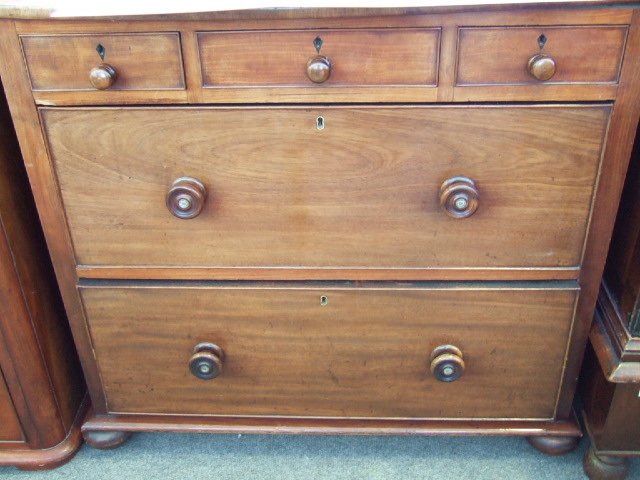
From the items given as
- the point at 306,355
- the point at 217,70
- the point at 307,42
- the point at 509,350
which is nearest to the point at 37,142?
the point at 217,70

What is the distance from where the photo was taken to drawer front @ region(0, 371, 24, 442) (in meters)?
0.89

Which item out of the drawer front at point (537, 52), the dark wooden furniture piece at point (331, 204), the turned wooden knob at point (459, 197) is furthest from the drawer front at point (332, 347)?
the drawer front at point (537, 52)

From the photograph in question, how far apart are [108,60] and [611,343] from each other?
0.75m

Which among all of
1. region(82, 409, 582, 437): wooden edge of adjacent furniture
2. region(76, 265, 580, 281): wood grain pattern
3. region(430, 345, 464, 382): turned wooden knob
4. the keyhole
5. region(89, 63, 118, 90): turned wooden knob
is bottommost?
region(82, 409, 582, 437): wooden edge of adjacent furniture

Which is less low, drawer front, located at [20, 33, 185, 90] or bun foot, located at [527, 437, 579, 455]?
drawer front, located at [20, 33, 185, 90]

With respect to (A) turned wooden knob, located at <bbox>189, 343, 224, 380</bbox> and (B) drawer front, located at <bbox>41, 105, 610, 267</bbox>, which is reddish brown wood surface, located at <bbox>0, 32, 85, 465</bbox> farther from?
(A) turned wooden knob, located at <bbox>189, 343, 224, 380</bbox>

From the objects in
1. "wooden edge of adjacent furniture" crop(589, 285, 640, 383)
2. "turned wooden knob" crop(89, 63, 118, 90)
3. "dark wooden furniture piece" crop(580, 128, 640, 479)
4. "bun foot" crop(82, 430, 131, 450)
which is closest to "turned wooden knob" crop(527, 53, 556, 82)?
"dark wooden furniture piece" crop(580, 128, 640, 479)

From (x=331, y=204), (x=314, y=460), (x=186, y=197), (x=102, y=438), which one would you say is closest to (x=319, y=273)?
(x=331, y=204)

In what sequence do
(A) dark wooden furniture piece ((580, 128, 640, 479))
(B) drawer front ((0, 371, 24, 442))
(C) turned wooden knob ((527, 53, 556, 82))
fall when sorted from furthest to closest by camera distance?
(B) drawer front ((0, 371, 24, 442)), (A) dark wooden furniture piece ((580, 128, 640, 479)), (C) turned wooden knob ((527, 53, 556, 82))

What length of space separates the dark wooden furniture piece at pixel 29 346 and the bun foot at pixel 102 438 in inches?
1.2

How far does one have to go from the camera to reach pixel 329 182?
0.74m

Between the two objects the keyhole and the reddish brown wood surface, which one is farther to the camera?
the reddish brown wood surface

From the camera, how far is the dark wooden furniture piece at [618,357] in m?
0.78

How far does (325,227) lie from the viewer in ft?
2.54
